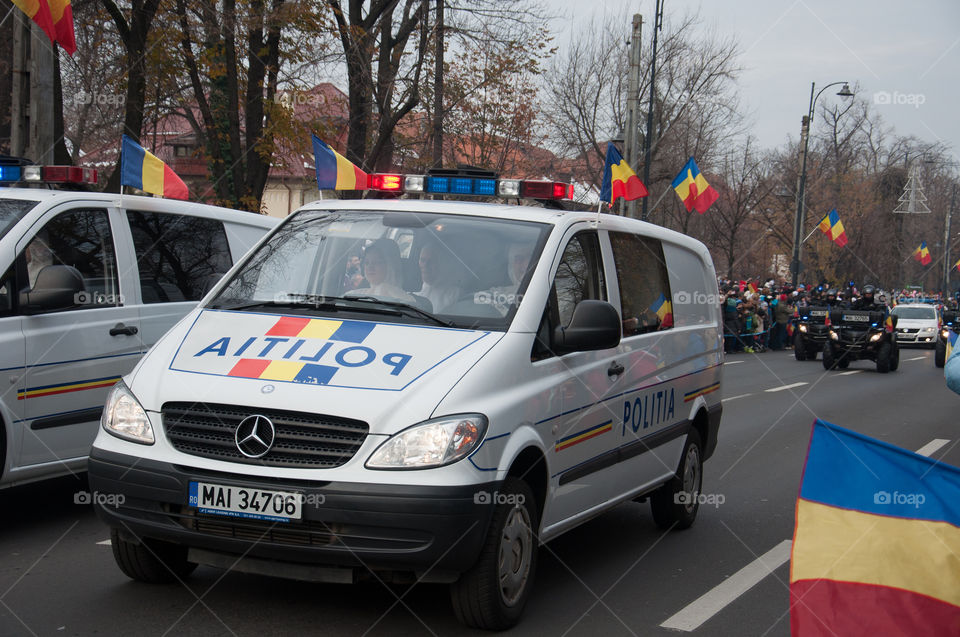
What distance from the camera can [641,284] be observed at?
244 inches

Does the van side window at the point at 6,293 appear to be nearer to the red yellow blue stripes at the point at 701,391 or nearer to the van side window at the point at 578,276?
the van side window at the point at 578,276

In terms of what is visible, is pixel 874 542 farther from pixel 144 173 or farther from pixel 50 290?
pixel 144 173

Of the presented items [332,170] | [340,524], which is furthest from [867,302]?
[340,524]

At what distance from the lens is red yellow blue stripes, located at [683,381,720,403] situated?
267 inches

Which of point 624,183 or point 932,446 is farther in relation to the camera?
point 624,183

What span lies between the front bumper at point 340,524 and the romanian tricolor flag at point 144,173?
4189 mm

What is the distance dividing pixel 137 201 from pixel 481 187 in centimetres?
249

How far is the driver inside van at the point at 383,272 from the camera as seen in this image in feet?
16.6

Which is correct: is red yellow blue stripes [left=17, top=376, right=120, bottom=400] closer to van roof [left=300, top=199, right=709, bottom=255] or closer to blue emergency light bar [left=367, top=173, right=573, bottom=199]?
van roof [left=300, top=199, right=709, bottom=255]

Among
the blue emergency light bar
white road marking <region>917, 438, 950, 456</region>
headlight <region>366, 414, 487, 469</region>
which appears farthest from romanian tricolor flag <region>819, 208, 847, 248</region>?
headlight <region>366, 414, 487, 469</region>

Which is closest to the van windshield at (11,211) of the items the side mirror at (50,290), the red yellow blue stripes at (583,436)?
the side mirror at (50,290)

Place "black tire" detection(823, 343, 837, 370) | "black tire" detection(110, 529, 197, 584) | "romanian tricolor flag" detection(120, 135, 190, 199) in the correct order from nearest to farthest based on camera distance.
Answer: "black tire" detection(110, 529, 197, 584), "romanian tricolor flag" detection(120, 135, 190, 199), "black tire" detection(823, 343, 837, 370)

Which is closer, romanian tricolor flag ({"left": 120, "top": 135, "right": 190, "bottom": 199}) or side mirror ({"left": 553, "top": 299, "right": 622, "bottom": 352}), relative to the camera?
side mirror ({"left": 553, "top": 299, "right": 622, "bottom": 352})

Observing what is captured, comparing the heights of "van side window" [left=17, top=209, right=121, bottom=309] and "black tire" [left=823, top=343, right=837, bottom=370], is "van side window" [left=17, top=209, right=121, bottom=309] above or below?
above
